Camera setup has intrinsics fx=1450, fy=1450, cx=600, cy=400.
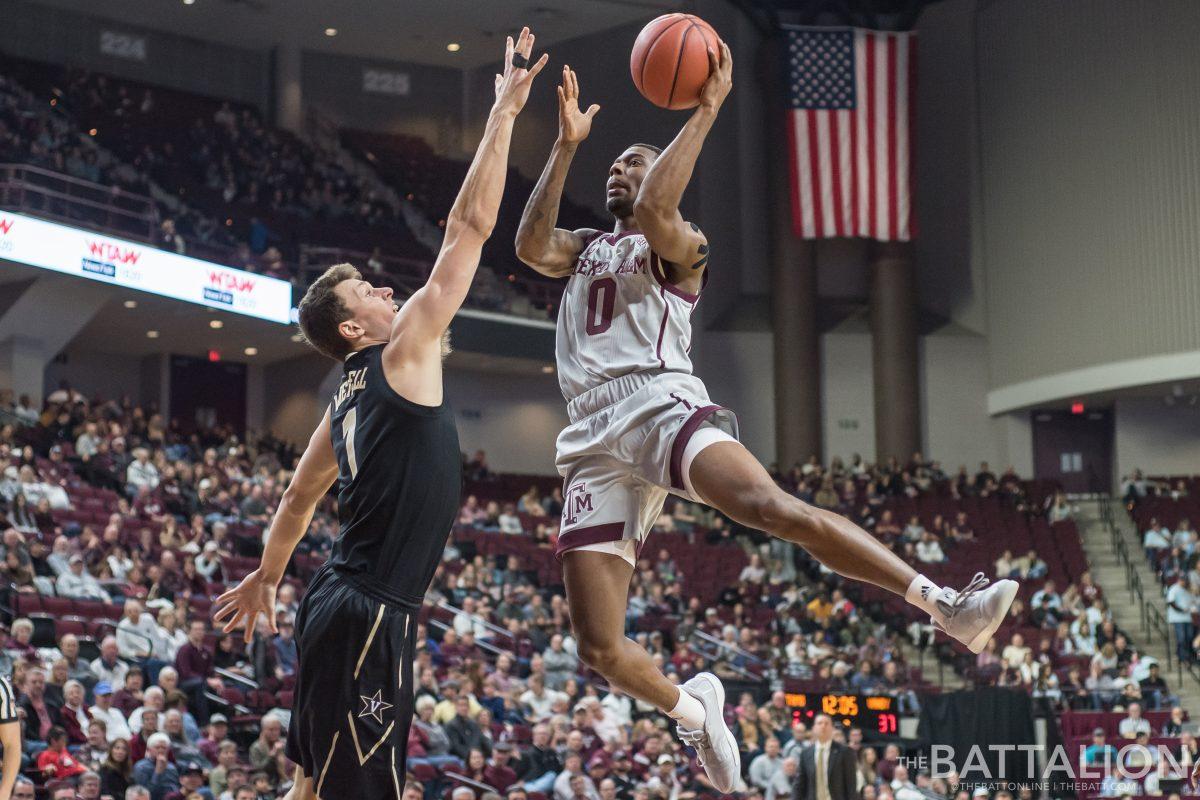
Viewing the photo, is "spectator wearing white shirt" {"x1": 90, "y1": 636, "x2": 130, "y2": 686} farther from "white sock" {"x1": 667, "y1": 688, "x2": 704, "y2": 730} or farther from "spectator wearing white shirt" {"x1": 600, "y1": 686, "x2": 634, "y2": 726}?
"white sock" {"x1": 667, "y1": 688, "x2": 704, "y2": 730}

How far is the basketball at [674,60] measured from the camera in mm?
5602

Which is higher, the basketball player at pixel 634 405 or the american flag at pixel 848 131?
the american flag at pixel 848 131

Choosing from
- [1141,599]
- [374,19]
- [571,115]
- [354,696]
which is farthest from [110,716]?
[374,19]

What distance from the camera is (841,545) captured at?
516 cm

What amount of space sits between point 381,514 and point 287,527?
753 millimetres

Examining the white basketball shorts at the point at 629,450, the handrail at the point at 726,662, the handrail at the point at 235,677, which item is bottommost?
the handrail at the point at 726,662

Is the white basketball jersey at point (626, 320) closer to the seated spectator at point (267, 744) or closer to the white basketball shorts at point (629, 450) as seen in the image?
the white basketball shorts at point (629, 450)

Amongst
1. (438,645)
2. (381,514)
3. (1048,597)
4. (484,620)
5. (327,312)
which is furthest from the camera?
(1048,597)

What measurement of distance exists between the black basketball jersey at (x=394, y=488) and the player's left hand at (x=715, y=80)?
1.71 meters

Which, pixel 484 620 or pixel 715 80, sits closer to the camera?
pixel 715 80

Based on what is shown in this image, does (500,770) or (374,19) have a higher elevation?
(374,19)

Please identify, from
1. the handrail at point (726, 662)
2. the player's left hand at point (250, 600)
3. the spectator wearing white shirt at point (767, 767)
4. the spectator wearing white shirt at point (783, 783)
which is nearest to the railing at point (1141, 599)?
the handrail at point (726, 662)

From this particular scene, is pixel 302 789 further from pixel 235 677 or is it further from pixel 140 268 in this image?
pixel 140 268

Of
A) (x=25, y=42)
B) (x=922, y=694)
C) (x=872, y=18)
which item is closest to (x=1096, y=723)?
(x=922, y=694)
